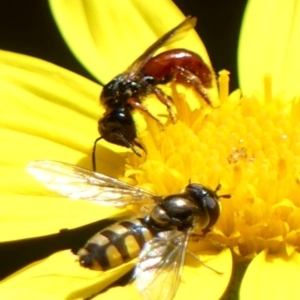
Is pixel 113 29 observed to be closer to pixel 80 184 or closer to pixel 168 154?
pixel 168 154

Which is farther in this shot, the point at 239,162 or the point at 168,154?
the point at 168,154

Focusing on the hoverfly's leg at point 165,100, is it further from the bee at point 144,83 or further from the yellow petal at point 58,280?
the yellow petal at point 58,280

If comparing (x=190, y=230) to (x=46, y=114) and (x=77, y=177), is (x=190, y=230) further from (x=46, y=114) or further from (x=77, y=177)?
(x=46, y=114)

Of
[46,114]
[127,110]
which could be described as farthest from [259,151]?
[46,114]

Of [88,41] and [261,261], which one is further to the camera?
[88,41]

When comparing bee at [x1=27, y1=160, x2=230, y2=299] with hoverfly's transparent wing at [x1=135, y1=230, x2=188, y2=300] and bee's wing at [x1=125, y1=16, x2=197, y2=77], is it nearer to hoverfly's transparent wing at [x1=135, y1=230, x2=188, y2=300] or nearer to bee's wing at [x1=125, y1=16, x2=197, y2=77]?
hoverfly's transparent wing at [x1=135, y1=230, x2=188, y2=300]

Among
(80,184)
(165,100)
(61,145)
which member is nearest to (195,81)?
(165,100)
